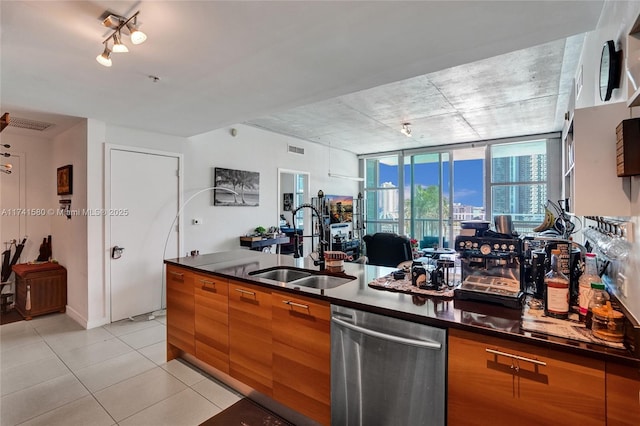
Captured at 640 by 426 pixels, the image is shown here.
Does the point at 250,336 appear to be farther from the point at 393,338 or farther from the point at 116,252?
the point at 116,252

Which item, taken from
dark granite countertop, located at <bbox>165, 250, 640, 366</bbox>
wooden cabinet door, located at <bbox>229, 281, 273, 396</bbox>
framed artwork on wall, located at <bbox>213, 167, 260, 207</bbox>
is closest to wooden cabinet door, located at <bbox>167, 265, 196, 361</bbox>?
dark granite countertop, located at <bbox>165, 250, 640, 366</bbox>

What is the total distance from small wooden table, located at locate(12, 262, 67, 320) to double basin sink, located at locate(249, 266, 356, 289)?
359 centimetres

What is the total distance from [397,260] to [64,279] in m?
4.71

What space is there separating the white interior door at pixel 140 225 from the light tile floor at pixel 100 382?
0.62 m

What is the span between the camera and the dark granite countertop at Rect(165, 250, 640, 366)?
107cm

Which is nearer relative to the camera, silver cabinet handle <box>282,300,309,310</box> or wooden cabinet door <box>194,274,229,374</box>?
silver cabinet handle <box>282,300,309,310</box>

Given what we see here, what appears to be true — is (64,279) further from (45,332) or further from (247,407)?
(247,407)

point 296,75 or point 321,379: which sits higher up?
point 296,75

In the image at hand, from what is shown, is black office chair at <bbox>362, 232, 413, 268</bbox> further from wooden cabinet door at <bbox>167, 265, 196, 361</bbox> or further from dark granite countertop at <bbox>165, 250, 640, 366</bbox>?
wooden cabinet door at <bbox>167, 265, 196, 361</bbox>

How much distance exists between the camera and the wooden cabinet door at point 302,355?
1735 mm

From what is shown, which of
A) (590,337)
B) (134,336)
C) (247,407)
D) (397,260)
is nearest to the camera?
(590,337)

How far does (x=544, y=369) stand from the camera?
112 centimetres

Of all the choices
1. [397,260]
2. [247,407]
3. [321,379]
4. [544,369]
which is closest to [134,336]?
[247,407]

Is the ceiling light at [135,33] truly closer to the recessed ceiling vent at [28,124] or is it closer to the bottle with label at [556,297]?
the bottle with label at [556,297]
